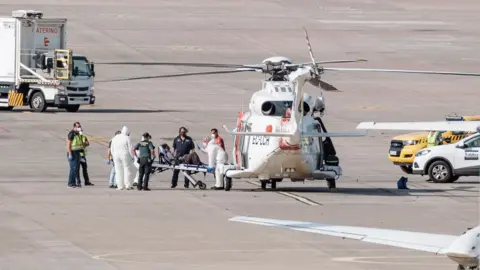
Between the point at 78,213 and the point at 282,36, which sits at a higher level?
the point at 282,36

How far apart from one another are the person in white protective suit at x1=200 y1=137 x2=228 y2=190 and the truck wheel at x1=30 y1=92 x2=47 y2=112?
2275cm

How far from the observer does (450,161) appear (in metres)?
41.5

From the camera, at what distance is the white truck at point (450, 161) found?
1614 inches

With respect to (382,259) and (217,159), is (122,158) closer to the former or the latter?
(217,159)

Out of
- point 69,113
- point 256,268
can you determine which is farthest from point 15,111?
point 256,268

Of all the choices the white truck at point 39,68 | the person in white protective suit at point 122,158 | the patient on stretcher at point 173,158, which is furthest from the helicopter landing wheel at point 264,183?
the white truck at point 39,68

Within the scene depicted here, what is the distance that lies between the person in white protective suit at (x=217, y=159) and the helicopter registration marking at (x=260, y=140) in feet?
4.49

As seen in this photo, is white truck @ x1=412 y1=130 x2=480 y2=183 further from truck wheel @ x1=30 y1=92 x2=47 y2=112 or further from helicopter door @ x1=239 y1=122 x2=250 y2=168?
truck wheel @ x1=30 y1=92 x2=47 y2=112

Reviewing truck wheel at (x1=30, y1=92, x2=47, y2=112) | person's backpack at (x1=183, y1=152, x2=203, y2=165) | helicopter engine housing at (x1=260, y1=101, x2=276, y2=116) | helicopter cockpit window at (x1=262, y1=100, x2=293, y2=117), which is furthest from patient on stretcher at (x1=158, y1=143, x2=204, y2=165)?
truck wheel at (x1=30, y1=92, x2=47, y2=112)

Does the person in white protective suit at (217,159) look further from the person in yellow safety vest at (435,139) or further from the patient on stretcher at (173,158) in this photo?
the person in yellow safety vest at (435,139)

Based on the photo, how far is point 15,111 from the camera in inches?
2410

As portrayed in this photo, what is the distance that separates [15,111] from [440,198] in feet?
93.0

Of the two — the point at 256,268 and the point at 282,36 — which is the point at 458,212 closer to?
the point at 256,268

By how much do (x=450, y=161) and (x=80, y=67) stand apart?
24.0m
